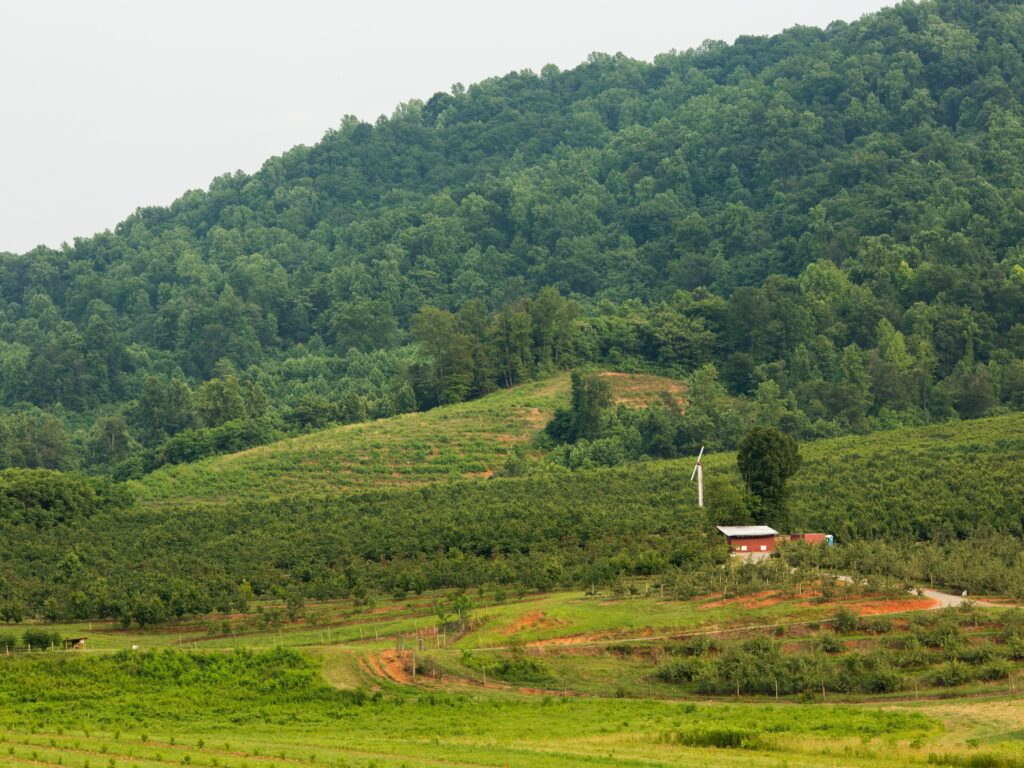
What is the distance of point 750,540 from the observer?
64.0 metres

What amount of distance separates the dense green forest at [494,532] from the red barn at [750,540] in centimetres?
70

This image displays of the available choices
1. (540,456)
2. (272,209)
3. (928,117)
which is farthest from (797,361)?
(272,209)

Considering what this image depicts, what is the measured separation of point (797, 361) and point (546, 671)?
62.0 meters

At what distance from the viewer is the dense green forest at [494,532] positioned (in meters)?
60.9

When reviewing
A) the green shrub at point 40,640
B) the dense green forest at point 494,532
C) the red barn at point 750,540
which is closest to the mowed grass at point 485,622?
the dense green forest at point 494,532

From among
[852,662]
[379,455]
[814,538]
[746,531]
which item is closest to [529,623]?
[852,662]

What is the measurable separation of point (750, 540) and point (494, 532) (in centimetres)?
1067

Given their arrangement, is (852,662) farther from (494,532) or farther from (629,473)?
(629,473)

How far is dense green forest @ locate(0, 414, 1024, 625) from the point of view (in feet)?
200

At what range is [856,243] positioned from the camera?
424 ft

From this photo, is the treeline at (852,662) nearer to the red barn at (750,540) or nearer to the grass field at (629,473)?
the red barn at (750,540)

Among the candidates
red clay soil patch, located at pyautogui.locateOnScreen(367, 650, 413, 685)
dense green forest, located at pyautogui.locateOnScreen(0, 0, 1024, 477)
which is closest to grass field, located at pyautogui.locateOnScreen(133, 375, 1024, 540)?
dense green forest, located at pyautogui.locateOnScreen(0, 0, 1024, 477)

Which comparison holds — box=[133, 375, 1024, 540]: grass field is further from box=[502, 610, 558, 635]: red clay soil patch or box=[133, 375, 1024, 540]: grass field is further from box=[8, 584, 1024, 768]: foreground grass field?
box=[502, 610, 558, 635]: red clay soil patch

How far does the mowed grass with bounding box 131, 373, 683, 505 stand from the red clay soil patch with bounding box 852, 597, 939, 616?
41.4 metres
